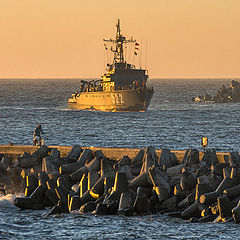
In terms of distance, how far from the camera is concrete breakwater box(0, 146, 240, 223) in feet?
69.8

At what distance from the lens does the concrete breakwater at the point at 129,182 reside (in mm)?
21281

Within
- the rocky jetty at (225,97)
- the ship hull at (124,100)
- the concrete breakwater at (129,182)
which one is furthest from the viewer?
the rocky jetty at (225,97)

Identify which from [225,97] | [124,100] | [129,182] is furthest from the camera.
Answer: [225,97]

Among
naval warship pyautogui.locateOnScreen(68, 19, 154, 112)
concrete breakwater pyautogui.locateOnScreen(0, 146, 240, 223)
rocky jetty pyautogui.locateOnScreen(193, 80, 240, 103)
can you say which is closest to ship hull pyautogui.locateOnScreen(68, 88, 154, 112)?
naval warship pyautogui.locateOnScreen(68, 19, 154, 112)

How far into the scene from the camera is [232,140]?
181ft

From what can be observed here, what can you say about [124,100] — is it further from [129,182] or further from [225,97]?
[129,182]

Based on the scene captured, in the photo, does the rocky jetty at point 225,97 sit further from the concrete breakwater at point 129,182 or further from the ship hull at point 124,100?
the concrete breakwater at point 129,182

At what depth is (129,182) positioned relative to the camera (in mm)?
23594

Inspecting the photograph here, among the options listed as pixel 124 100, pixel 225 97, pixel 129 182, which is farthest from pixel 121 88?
pixel 129 182

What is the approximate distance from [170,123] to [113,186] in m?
54.5

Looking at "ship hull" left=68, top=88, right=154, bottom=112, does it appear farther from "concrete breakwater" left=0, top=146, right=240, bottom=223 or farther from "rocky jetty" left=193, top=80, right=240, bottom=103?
"concrete breakwater" left=0, top=146, right=240, bottom=223

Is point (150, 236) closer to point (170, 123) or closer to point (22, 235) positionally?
point (22, 235)

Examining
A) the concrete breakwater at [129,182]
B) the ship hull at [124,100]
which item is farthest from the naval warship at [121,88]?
the concrete breakwater at [129,182]

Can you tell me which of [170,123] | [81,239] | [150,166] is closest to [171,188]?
[150,166]
